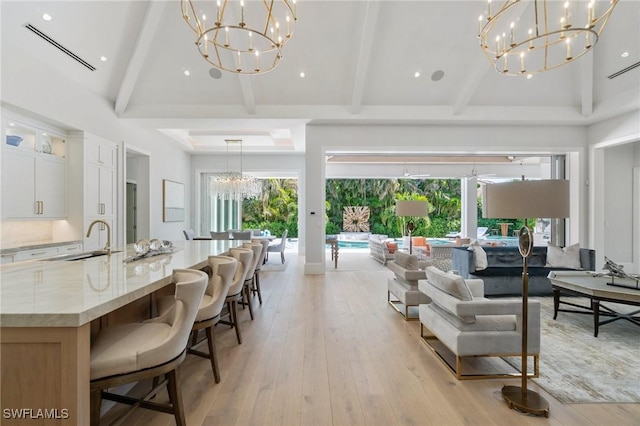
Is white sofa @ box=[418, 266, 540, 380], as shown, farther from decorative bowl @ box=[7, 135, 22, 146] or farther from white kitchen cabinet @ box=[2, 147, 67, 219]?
decorative bowl @ box=[7, 135, 22, 146]

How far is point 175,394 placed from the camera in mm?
1781

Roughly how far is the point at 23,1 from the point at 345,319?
5531 millimetres

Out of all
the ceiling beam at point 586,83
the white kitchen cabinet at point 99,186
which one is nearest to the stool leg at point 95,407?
the white kitchen cabinet at point 99,186

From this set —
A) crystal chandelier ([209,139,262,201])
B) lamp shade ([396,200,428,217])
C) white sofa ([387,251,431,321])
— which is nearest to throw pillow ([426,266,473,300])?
white sofa ([387,251,431,321])

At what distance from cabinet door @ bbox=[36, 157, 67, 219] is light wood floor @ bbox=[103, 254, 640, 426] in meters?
3.36

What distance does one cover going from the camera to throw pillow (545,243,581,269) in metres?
5.39

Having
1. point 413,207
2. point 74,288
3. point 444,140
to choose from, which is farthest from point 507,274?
point 74,288

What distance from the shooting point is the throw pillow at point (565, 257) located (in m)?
5.39

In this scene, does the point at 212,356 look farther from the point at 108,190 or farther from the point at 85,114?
the point at 85,114

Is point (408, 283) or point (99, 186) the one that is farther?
point (99, 186)

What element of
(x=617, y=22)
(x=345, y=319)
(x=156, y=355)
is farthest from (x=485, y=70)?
(x=156, y=355)

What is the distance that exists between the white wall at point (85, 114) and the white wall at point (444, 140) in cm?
372

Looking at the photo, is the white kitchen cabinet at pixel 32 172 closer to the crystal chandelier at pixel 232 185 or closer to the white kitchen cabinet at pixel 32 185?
the white kitchen cabinet at pixel 32 185

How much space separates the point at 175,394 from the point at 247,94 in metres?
5.33
